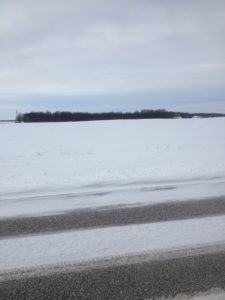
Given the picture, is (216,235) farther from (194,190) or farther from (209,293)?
(194,190)

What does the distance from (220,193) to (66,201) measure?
3209 mm

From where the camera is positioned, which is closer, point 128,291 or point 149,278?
point 128,291

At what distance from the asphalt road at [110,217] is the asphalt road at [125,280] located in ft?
5.18

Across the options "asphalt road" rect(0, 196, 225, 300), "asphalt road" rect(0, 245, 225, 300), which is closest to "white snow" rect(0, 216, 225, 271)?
"asphalt road" rect(0, 196, 225, 300)

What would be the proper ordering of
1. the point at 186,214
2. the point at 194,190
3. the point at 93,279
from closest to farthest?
the point at 93,279, the point at 186,214, the point at 194,190

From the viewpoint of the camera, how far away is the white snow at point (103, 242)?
15.2 ft

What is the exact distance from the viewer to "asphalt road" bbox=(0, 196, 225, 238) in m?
5.86

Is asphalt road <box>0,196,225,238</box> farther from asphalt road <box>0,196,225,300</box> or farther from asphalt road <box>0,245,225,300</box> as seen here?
asphalt road <box>0,245,225,300</box>

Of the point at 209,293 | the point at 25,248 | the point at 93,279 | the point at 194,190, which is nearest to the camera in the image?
the point at 209,293

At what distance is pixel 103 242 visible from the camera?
5.14 metres

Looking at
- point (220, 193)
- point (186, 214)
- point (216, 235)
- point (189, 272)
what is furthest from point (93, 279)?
point (220, 193)

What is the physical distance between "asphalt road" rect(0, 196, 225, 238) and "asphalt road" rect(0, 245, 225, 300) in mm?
1578

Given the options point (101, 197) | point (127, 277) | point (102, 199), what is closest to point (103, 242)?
point (127, 277)

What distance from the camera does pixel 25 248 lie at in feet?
16.2
